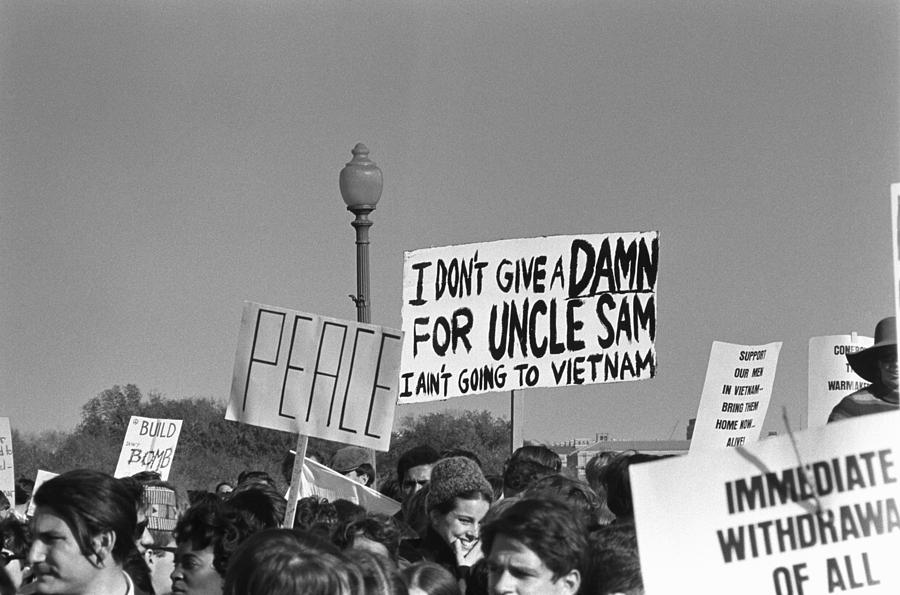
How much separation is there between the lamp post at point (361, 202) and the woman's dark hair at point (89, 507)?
22.2 feet

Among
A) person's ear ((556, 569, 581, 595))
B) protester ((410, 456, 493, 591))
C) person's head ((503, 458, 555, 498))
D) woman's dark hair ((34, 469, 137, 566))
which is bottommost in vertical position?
person's ear ((556, 569, 581, 595))

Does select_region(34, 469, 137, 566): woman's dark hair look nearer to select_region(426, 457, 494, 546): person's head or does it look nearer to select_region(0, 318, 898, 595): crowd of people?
select_region(0, 318, 898, 595): crowd of people

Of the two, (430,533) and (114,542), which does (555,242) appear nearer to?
(430,533)

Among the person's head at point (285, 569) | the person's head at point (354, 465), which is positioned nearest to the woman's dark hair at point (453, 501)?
the person's head at point (285, 569)

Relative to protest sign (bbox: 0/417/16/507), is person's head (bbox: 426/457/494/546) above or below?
below

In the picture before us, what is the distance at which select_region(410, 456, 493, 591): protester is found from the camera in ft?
22.2

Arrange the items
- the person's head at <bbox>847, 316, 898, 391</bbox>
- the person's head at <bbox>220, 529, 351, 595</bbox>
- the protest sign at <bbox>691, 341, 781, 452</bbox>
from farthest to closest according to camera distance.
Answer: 1. the protest sign at <bbox>691, 341, 781, 452</bbox>
2. the person's head at <bbox>847, 316, 898, 391</bbox>
3. the person's head at <bbox>220, 529, 351, 595</bbox>

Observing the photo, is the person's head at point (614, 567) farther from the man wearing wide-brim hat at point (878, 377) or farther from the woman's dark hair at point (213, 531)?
the man wearing wide-brim hat at point (878, 377)

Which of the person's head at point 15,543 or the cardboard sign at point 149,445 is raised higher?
the cardboard sign at point 149,445

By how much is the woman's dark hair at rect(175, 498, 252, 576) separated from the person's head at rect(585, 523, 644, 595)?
1.38 meters

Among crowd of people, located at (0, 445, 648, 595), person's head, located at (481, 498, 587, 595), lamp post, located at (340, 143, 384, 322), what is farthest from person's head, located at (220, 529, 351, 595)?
lamp post, located at (340, 143, 384, 322)

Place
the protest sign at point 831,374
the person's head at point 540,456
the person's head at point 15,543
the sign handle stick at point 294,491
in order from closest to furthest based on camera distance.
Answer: the sign handle stick at point 294,491 < the person's head at point 15,543 < the person's head at point 540,456 < the protest sign at point 831,374

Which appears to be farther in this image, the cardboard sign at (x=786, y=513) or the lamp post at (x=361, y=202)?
the lamp post at (x=361, y=202)

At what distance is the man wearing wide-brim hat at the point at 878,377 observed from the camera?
8000mm
